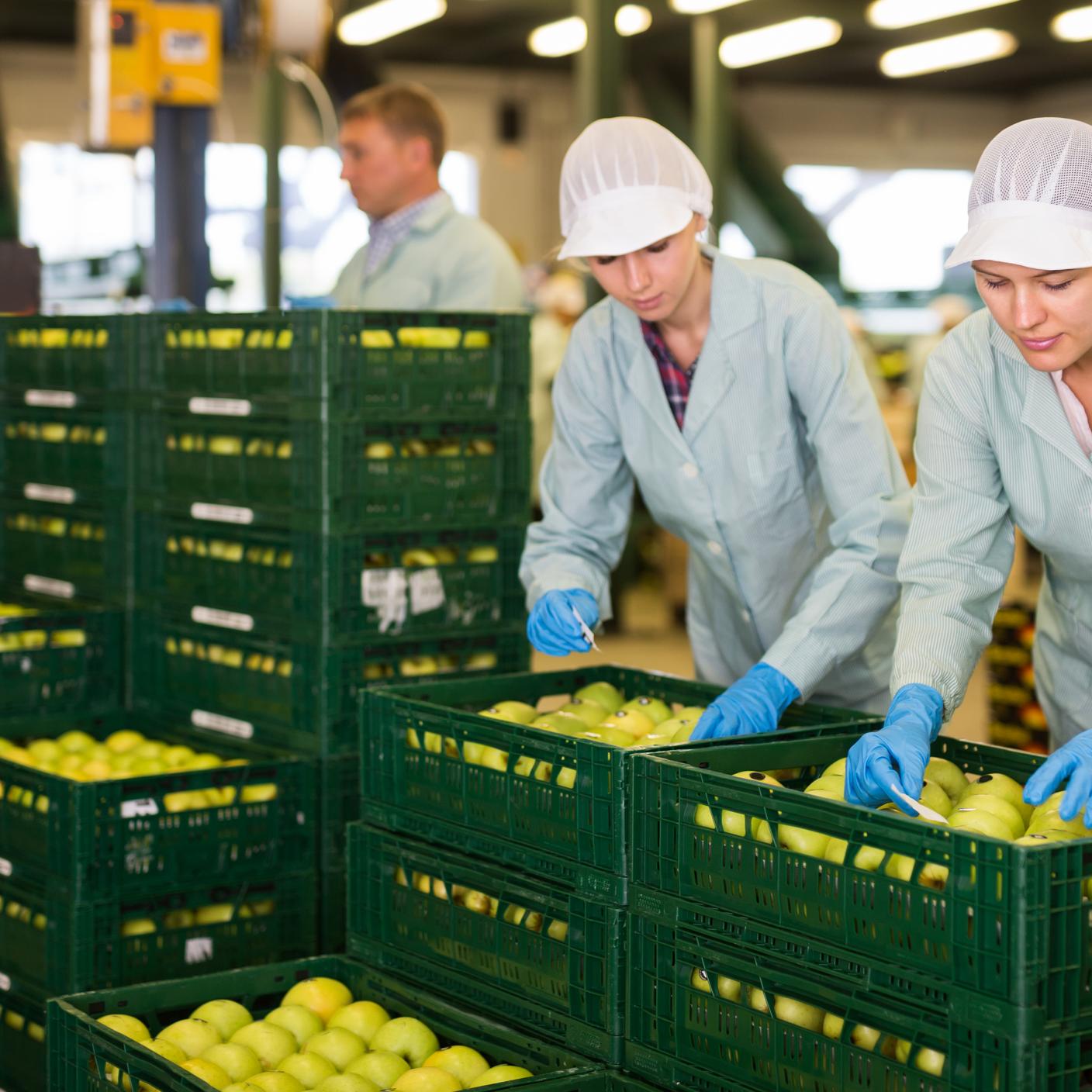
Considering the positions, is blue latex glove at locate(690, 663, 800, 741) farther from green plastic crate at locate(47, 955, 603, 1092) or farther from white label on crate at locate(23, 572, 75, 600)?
white label on crate at locate(23, 572, 75, 600)

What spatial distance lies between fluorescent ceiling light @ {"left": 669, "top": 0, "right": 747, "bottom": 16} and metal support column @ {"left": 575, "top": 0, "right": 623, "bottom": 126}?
10.7 ft

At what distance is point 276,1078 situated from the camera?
2.14m

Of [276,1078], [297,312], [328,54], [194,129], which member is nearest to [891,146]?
→ [328,54]

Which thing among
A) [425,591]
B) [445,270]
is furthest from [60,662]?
[445,270]

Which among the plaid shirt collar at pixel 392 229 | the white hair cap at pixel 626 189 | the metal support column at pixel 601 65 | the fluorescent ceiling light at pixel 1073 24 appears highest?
the fluorescent ceiling light at pixel 1073 24

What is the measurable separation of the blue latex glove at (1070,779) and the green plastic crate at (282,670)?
65.5 inches

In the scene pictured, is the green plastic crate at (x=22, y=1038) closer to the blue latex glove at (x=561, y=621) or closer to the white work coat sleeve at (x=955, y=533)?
the blue latex glove at (x=561, y=621)

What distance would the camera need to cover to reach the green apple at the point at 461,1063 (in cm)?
219

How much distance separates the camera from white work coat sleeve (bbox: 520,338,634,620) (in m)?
2.93

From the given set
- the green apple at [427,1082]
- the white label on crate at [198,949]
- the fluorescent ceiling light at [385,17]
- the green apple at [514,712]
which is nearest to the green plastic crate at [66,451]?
the white label on crate at [198,949]

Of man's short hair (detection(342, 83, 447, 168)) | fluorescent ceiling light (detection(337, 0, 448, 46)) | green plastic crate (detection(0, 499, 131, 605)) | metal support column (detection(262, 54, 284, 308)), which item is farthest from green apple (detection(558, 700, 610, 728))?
fluorescent ceiling light (detection(337, 0, 448, 46))

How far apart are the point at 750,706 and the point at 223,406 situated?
1.54 m

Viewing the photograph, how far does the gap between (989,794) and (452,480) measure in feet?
5.19

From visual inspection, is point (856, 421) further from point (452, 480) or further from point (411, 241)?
point (411, 241)
